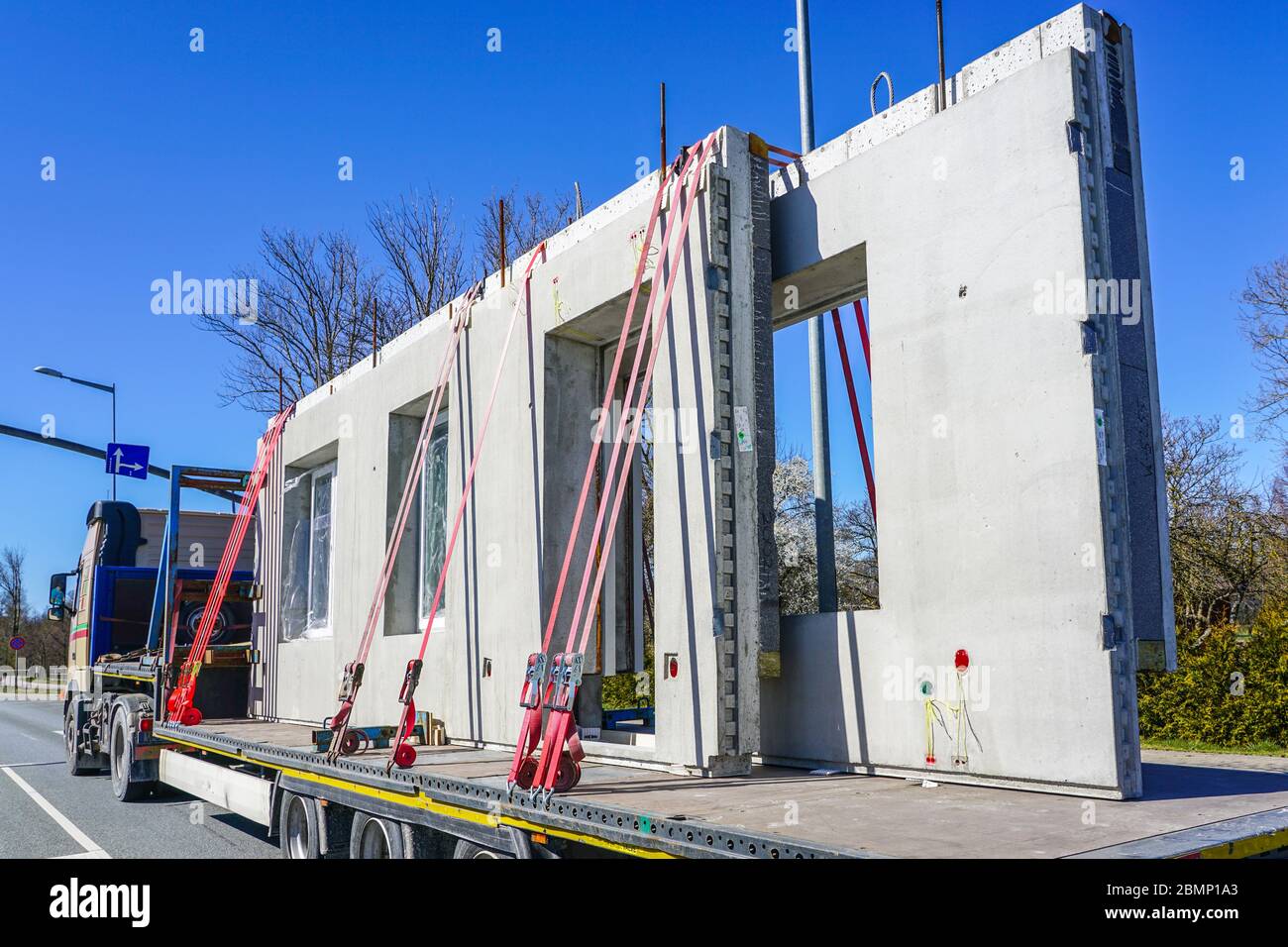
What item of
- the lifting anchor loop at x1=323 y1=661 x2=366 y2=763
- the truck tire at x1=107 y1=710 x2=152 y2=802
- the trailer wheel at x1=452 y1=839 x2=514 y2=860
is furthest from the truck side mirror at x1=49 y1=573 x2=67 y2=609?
the trailer wheel at x1=452 y1=839 x2=514 y2=860

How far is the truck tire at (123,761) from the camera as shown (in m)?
12.3

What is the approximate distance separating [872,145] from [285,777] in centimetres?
573

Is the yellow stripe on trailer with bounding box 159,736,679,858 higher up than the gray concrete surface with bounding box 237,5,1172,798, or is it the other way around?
the gray concrete surface with bounding box 237,5,1172,798

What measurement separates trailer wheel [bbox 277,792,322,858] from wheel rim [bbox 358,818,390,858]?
721 mm

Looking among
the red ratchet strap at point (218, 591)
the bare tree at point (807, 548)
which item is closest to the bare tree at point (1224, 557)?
the bare tree at point (807, 548)

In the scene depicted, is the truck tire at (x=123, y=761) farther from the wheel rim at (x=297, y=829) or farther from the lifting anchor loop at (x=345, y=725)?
the lifting anchor loop at (x=345, y=725)

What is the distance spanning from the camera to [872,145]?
622 centimetres

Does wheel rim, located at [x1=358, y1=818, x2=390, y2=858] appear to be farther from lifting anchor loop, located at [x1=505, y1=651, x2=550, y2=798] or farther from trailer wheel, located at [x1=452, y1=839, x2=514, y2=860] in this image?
lifting anchor loop, located at [x1=505, y1=651, x2=550, y2=798]

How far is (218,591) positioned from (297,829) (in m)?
5.68

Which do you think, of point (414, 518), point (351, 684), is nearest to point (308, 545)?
point (414, 518)

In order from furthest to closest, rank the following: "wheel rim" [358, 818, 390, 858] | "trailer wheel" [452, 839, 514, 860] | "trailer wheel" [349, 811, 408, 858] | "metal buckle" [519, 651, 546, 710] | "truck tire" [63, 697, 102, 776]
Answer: "truck tire" [63, 697, 102, 776] → "wheel rim" [358, 818, 390, 858] → "trailer wheel" [349, 811, 408, 858] → "metal buckle" [519, 651, 546, 710] → "trailer wheel" [452, 839, 514, 860]

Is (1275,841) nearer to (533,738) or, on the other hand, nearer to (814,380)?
(533,738)

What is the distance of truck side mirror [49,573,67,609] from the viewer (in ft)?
52.7

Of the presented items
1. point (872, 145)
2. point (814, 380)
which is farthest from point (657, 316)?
point (814, 380)
